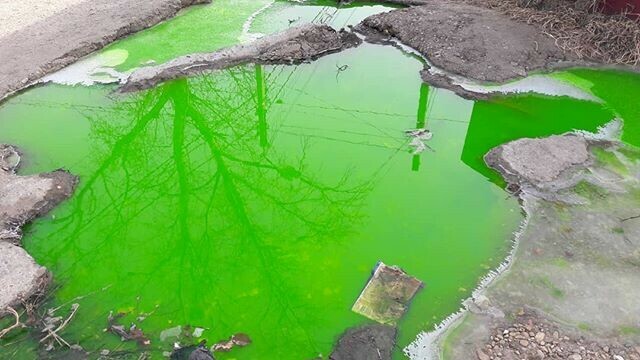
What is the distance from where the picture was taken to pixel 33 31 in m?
6.34

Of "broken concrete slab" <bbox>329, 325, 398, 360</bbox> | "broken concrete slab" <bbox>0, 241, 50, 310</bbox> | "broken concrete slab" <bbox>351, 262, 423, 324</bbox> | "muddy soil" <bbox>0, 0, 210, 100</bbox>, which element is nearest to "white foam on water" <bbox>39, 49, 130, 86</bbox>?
"muddy soil" <bbox>0, 0, 210, 100</bbox>

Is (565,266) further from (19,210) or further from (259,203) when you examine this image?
(19,210)

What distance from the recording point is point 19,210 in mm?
4016

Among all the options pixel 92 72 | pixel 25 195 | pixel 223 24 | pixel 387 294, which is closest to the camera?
pixel 387 294

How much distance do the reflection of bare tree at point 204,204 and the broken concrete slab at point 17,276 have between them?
0.74ft

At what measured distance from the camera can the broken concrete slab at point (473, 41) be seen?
18.6 ft

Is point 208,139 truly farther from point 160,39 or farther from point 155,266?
point 160,39

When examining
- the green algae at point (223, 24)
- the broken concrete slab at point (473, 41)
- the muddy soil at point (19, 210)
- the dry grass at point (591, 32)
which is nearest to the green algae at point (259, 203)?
the muddy soil at point (19, 210)

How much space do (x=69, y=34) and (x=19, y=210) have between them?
3.18 metres

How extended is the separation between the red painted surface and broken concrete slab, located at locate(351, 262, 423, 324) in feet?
15.0

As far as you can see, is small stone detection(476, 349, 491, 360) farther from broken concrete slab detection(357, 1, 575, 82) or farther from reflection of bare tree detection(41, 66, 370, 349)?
broken concrete slab detection(357, 1, 575, 82)

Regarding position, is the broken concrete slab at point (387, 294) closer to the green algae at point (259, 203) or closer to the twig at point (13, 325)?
the green algae at point (259, 203)

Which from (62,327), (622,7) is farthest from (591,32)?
(62,327)

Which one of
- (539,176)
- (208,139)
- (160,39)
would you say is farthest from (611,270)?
(160,39)
